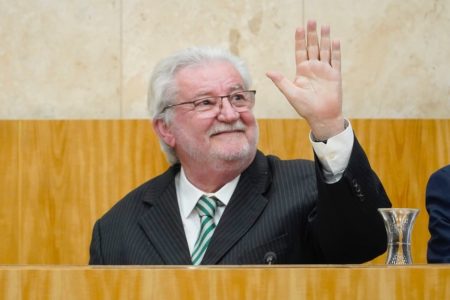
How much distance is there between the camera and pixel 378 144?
3.44 metres

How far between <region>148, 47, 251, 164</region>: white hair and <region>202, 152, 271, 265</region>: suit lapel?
24cm

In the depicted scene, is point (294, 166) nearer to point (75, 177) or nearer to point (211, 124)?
point (211, 124)

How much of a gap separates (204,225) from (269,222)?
17 centimetres

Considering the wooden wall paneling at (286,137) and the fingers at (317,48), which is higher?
the fingers at (317,48)

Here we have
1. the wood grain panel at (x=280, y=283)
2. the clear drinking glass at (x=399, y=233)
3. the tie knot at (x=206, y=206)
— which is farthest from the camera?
the tie knot at (x=206, y=206)

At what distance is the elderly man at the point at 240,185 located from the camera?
8.03 feet

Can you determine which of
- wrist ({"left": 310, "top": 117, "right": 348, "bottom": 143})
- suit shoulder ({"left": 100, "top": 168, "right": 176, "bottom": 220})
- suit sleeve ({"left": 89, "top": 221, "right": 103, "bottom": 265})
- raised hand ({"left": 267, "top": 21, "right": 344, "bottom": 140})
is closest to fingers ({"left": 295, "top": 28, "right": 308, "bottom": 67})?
raised hand ({"left": 267, "top": 21, "right": 344, "bottom": 140})

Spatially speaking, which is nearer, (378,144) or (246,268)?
(246,268)

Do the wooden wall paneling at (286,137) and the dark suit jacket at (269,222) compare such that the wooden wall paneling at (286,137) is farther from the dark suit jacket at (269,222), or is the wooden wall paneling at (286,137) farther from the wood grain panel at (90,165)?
the dark suit jacket at (269,222)

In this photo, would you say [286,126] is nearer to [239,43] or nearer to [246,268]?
[239,43]

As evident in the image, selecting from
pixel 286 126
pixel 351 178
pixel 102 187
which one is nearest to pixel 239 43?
pixel 286 126

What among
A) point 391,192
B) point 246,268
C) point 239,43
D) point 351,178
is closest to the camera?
point 246,268

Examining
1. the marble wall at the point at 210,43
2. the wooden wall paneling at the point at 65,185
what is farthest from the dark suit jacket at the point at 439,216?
the wooden wall paneling at the point at 65,185

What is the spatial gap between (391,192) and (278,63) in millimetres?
583
